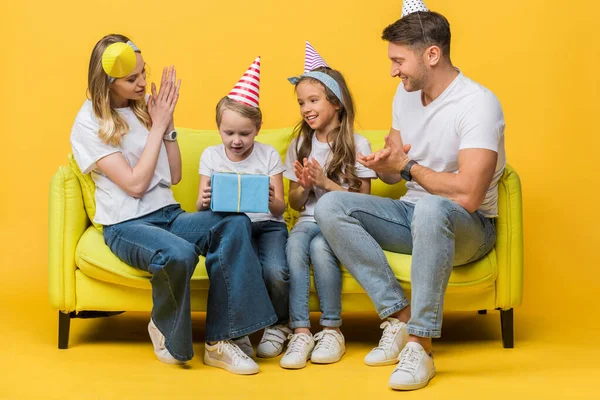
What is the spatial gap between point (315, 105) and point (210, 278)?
85 cm

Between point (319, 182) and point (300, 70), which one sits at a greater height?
point (300, 70)

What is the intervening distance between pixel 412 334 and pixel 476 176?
1.89 ft

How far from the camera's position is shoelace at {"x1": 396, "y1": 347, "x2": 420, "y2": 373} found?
3.32 meters

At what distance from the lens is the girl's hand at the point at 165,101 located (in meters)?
3.85

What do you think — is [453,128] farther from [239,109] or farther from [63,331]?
[63,331]

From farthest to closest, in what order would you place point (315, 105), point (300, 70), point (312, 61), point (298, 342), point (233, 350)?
1. point (300, 70)
2. point (312, 61)
3. point (315, 105)
4. point (298, 342)
5. point (233, 350)

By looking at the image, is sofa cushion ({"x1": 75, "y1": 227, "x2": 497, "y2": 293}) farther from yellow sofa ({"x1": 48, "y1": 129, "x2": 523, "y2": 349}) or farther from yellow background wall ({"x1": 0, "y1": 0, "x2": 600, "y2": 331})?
yellow background wall ({"x1": 0, "y1": 0, "x2": 600, "y2": 331})

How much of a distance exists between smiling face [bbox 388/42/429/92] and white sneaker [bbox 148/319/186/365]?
1263mm

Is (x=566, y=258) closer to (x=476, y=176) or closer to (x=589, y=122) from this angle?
(x=589, y=122)

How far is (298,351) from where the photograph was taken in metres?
3.60

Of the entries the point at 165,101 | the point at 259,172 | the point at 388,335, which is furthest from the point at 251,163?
the point at 388,335

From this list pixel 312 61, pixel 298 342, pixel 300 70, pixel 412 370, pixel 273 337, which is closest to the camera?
pixel 412 370

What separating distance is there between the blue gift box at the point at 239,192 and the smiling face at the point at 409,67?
626mm

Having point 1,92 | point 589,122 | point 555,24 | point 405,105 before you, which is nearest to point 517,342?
point 405,105
